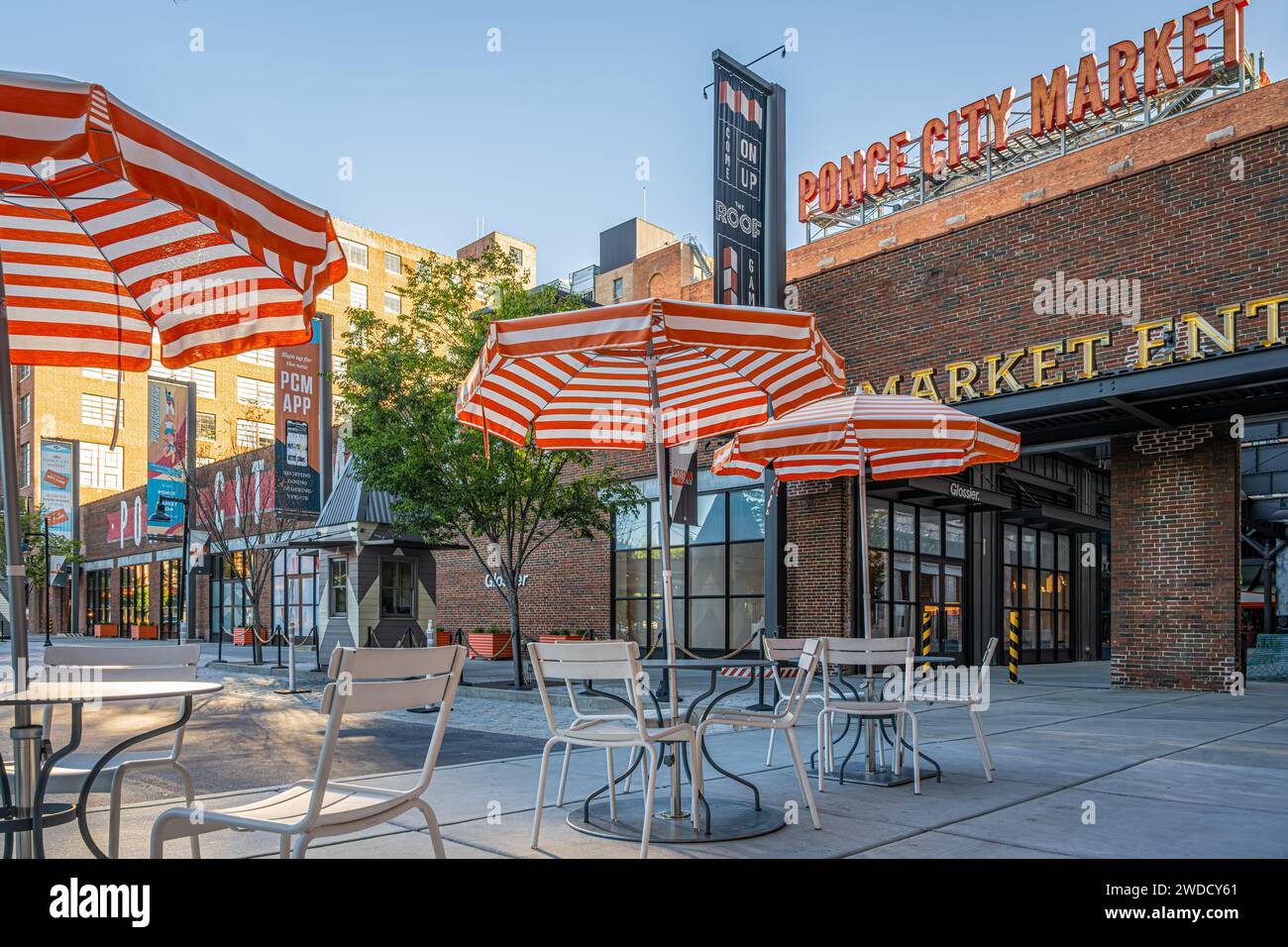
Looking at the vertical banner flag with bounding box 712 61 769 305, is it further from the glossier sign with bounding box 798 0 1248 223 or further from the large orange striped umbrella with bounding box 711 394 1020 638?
the glossier sign with bounding box 798 0 1248 223

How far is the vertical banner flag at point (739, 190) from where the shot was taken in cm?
1755

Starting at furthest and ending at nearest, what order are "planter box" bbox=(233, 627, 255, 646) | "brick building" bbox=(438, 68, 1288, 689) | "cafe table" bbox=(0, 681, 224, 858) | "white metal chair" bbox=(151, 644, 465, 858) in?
"planter box" bbox=(233, 627, 255, 646), "brick building" bbox=(438, 68, 1288, 689), "cafe table" bbox=(0, 681, 224, 858), "white metal chair" bbox=(151, 644, 465, 858)

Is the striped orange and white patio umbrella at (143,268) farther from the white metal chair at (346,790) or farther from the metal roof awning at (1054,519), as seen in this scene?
the metal roof awning at (1054,519)

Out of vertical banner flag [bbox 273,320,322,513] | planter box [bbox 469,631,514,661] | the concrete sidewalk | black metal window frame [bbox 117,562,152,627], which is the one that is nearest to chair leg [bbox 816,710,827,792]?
the concrete sidewalk

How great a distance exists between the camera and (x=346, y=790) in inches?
148

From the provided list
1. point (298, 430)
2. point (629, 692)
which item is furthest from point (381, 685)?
point (298, 430)

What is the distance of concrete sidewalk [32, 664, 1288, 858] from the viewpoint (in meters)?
5.09

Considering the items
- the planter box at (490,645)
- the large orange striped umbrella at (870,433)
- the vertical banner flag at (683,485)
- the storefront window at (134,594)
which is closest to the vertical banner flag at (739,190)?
the vertical banner flag at (683,485)

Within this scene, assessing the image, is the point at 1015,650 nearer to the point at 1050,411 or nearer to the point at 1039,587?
the point at 1050,411

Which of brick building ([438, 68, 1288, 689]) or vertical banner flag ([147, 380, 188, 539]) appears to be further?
vertical banner flag ([147, 380, 188, 539])

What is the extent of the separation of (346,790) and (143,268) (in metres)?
2.78

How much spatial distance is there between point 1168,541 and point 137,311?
14502 mm

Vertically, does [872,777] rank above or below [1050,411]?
below

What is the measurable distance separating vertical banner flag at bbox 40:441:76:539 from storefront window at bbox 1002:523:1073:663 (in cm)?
4890
